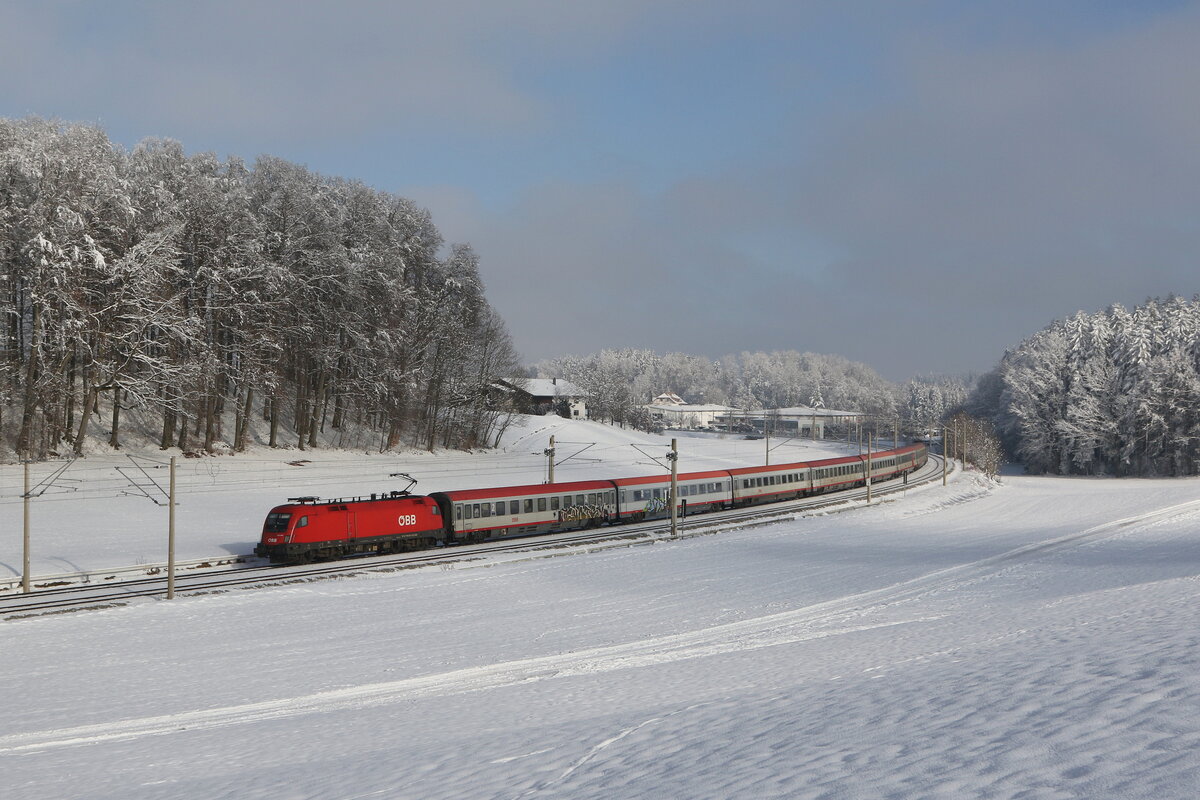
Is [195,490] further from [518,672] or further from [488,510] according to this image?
[518,672]

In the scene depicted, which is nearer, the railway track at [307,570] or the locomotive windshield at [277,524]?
the railway track at [307,570]

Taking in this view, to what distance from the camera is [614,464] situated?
84625 mm

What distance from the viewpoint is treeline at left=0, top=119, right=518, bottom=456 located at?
159ft

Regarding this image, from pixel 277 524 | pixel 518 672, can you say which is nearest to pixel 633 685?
pixel 518 672

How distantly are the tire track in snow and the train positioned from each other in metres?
18.6

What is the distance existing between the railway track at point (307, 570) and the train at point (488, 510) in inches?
31.9

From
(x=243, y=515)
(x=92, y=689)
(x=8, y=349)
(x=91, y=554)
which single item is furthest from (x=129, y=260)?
(x=92, y=689)

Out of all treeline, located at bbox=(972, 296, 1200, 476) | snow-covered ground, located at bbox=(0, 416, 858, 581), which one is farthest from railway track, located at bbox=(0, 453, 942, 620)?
treeline, located at bbox=(972, 296, 1200, 476)

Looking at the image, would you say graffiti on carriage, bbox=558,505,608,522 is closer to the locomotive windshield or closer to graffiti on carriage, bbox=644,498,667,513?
graffiti on carriage, bbox=644,498,667,513

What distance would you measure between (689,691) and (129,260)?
1910 inches

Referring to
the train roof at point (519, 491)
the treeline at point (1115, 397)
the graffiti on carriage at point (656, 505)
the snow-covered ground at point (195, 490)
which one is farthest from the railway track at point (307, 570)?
the treeline at point (1115, 397)

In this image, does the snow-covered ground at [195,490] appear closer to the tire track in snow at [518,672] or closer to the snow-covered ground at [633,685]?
the snow-covered ground at [633,685]

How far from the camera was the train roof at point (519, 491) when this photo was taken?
42875 mm

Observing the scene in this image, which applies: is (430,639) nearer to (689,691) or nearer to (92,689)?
(92,689)
